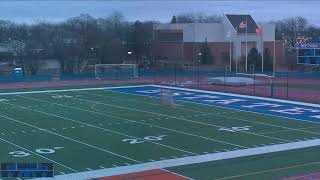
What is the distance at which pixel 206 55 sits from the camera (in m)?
70.2

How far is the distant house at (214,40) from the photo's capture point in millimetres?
65438

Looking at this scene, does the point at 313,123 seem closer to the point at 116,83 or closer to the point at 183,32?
the point at 116,83

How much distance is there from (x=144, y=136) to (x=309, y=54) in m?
22.8

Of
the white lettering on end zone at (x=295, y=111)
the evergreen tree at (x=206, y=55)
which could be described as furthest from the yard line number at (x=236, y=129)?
the evergreen tree at (x=206, y=55)

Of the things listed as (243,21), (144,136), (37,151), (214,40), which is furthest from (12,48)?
(37,151)

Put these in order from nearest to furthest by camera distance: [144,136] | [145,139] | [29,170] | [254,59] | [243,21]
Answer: [29,170] → [145,139] → [144,136] → [254,59] → [243,21]

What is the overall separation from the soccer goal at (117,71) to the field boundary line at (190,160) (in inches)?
1321

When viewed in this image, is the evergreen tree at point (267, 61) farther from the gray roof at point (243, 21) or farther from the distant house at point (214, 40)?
the gray roof at point (243, 21)

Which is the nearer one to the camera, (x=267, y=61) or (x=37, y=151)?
(x=37, y=151)

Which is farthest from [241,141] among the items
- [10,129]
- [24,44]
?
[24,44]

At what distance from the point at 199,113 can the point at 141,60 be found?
46118 millimetres

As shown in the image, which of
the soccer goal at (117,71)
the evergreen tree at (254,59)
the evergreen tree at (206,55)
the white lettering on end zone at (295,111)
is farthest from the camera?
the evergreen tree at (206,55)

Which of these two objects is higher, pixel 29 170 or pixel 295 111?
pixel 29 170

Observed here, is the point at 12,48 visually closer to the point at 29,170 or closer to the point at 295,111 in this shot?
the point at 295,111
